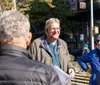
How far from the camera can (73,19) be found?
43312 mm

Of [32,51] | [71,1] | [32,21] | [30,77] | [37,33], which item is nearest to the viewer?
[30,77]

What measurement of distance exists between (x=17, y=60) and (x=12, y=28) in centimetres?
22

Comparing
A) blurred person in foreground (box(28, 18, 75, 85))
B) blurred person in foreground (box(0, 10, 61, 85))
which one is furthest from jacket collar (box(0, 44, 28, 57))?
blurred person in foreground (box(28, 18, 75, 85))

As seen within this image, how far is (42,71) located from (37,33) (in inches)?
1569

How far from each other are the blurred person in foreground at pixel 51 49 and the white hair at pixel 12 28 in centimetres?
253

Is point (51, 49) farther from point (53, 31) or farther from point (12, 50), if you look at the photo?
point (12, 50)

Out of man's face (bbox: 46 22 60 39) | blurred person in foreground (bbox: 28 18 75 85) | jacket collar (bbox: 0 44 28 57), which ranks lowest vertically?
blurred person in foreground (bbox: 28 18 75 85)

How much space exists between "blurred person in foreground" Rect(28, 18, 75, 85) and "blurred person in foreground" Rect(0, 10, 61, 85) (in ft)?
8.11

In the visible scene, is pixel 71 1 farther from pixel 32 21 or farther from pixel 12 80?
pixel 12 80

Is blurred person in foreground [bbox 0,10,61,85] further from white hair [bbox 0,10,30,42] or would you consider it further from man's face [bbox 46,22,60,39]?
man's face [bbox 46,22,60,39]

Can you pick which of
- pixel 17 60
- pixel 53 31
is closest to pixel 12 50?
pixel 17 60

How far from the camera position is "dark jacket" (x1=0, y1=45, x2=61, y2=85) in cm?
255

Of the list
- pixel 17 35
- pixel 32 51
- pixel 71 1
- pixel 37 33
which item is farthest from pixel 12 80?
pixel 71 1

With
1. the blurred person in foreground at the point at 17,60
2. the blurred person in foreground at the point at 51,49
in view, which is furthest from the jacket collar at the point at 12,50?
the blurred person in foreground at the point at 51,49
